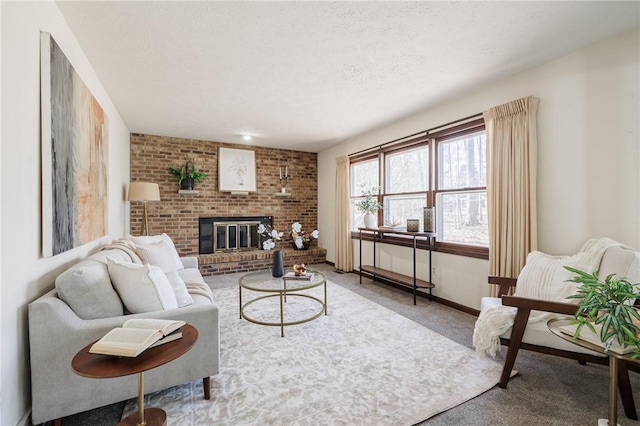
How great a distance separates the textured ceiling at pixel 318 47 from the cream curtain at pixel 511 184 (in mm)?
430

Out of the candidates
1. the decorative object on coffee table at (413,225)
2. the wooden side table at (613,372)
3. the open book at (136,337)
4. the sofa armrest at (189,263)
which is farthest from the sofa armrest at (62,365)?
the decorative object on coffee table at (413,225)

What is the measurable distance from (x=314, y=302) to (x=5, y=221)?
9.44ft

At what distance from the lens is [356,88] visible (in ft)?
10.00

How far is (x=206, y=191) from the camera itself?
17.6 feet

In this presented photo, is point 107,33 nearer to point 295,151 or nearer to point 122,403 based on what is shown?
point 122,403

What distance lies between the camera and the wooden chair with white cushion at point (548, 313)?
1.66 metres

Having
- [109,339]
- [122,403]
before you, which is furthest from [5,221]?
[122,403]

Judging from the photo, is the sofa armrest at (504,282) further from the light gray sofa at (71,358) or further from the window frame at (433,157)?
the light gray sofa at (71,358)

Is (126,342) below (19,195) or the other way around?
below

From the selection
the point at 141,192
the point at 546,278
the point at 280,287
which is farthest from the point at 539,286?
the point at 141,192

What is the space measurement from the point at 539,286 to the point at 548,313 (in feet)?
0.97

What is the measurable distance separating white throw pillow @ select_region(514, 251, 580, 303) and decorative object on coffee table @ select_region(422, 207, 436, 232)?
4.12ft

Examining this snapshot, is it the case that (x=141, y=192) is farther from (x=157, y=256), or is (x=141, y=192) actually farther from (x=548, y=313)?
(x=548, y=313)

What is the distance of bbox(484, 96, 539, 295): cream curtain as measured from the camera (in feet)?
8.48
